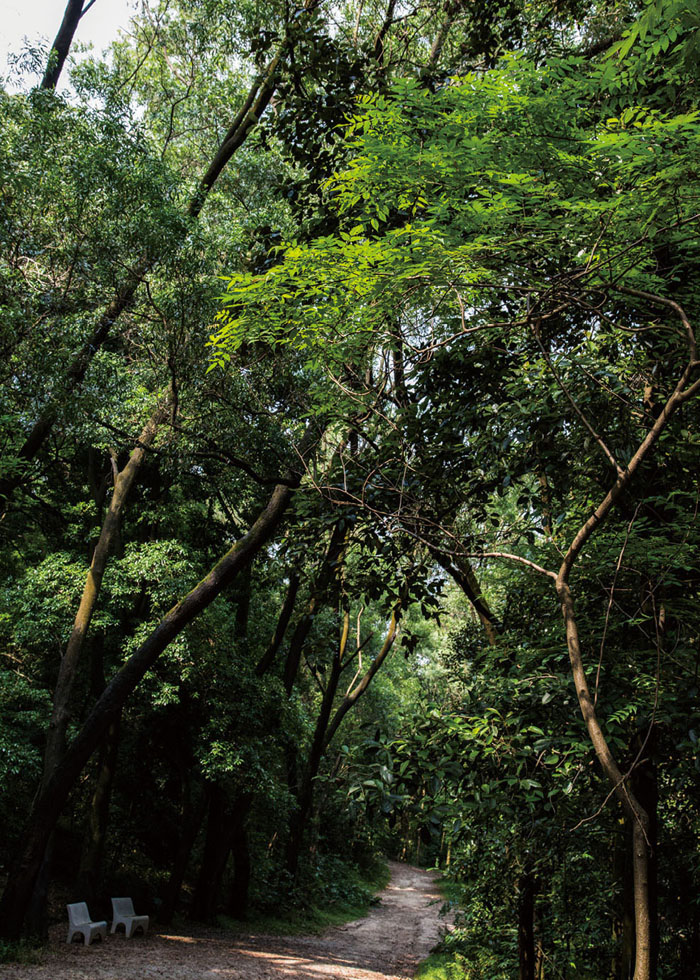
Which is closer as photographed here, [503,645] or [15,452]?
[503,645]

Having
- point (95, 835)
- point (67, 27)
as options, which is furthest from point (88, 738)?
point (67, 27)

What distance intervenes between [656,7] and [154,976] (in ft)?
37.8

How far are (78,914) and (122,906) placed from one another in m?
1.37

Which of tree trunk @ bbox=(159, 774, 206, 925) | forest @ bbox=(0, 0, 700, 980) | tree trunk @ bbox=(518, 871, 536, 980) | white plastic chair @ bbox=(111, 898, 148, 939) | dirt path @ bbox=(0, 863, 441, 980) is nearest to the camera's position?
forest @ bbox=(0, 0, 700, 980)

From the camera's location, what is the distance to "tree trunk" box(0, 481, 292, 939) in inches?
374

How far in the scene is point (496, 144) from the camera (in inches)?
138

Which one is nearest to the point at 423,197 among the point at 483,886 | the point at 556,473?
the point at 556,473

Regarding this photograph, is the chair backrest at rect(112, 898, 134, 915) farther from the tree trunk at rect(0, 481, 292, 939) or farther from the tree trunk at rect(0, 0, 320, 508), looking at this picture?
the tree trunk at rect(0, 0, 320, 508)

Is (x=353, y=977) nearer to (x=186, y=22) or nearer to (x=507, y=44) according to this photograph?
(x=507, y=44)

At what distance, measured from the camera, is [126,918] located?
12008mm

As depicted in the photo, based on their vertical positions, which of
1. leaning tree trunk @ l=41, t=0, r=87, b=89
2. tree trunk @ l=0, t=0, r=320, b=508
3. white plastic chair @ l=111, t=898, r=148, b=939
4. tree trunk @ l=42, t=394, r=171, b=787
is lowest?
white plastic chair @ l=111, t=898, r=148, b=939

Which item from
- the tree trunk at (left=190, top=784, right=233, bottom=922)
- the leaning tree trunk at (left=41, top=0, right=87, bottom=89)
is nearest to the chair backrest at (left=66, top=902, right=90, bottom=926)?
the tree trunk at (left=190, top=784, right=233, bottom=922)

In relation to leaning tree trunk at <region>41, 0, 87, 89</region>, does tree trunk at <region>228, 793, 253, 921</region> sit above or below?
below

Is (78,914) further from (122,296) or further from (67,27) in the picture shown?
(67,27)
